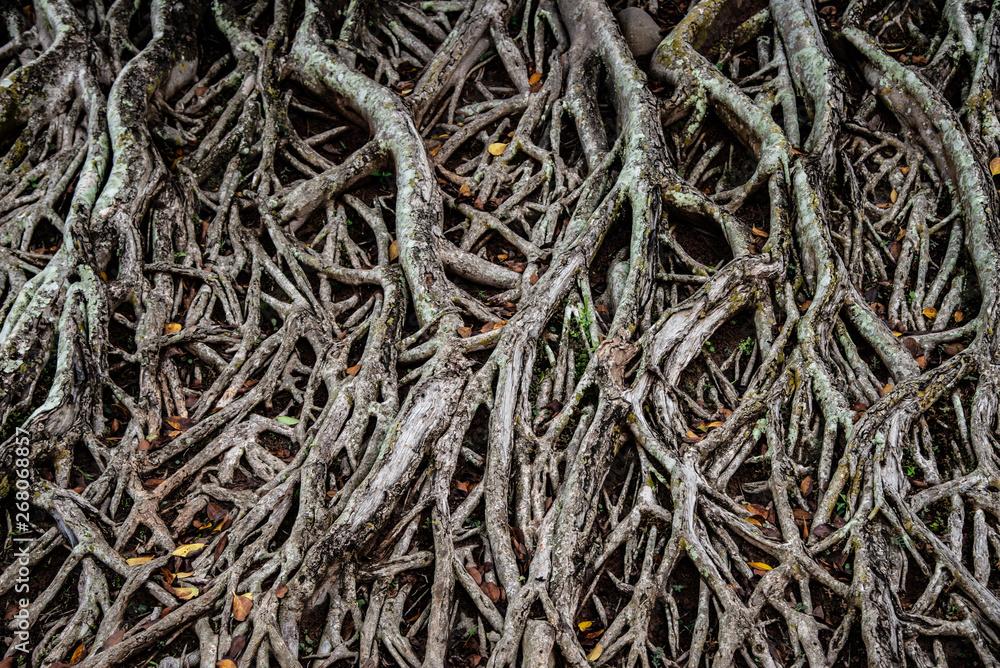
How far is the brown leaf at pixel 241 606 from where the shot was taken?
2.91m

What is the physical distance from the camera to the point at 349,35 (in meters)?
5.58

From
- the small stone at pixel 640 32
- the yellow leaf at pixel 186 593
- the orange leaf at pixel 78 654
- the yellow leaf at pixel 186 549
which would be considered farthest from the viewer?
the small stone at pixel 640 32

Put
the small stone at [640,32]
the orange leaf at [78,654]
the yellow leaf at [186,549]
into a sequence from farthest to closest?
1. the small stone at [640,32]
2. the yellow leaf at [186,549]
3. the orange leaf at [78,654]

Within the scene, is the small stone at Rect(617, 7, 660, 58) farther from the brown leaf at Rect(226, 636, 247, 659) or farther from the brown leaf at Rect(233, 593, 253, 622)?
the brown leaf at Rect(226, 636, 247, 659)

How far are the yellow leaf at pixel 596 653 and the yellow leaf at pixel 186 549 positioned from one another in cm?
191

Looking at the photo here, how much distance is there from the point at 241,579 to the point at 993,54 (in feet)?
19.7

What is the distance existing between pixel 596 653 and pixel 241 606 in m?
1.57

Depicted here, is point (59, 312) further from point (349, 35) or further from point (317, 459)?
point (349, 35)

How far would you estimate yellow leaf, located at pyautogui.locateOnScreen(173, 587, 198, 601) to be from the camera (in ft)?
9.78

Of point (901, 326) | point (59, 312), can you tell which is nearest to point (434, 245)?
point (59, 312)

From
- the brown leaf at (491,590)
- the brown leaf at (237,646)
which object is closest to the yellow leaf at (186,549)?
the brown leaf at (237,646)

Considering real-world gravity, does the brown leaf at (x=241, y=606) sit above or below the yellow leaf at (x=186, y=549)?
above

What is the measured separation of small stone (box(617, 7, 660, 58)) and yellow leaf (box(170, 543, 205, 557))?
4.83m

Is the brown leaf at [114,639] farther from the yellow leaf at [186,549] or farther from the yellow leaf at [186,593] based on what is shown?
the yellow leaf at [186,549]
